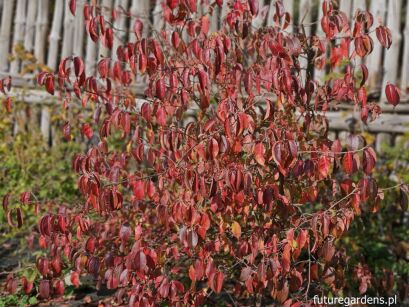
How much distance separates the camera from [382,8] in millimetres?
5770

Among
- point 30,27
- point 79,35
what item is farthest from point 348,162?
point 30,27

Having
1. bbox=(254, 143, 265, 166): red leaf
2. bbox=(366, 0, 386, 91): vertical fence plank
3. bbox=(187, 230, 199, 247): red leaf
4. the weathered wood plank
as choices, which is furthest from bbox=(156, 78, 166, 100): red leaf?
bbox=(366, 0, 386, 91): vertical fence plank

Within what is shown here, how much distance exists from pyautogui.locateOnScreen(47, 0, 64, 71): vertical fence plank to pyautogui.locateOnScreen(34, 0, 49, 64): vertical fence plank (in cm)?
9

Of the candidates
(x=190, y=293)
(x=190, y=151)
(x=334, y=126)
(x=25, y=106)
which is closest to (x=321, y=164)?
(x=190, y=151)

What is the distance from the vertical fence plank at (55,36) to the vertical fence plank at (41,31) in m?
0.09

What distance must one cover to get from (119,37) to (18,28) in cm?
130

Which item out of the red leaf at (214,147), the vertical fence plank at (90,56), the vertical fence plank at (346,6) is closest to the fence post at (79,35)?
→ the vertical fence plank at (90,56)

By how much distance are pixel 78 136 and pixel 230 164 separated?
3.77m

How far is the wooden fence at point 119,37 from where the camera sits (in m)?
5.67

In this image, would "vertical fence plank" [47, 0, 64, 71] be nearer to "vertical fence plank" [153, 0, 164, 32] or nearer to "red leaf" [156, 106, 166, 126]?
"vertical fence plank" [153, 0, 164, 32]

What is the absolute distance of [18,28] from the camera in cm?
689

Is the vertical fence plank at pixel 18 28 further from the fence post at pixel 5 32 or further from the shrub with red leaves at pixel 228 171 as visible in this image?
the shrub with red leaves at pixel 228 171

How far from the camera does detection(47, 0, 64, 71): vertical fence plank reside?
22.0 feet

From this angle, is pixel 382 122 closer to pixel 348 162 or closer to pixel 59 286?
pixel 348 162
